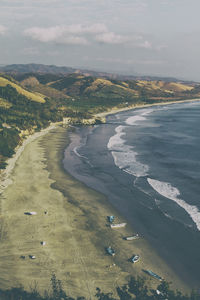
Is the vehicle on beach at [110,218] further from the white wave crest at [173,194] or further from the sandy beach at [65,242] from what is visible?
the white wave crest at [173,194]

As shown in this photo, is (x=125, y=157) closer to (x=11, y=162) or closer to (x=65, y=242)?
(x=11, y=162)

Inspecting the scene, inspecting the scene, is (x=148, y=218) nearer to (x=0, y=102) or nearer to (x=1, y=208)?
(x=1, y=208)

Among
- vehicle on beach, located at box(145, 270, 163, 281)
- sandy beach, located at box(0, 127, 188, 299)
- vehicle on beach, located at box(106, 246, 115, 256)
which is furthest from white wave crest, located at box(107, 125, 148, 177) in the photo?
vehicle on beach, located at box(145, 270, 163, 281)

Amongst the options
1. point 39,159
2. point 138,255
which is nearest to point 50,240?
point 138,255

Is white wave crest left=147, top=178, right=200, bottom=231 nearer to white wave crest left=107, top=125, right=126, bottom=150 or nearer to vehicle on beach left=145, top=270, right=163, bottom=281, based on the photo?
vehicle on beach left=145, top=270, right=163, bottom=281

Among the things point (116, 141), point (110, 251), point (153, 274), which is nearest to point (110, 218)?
point (110, 251)

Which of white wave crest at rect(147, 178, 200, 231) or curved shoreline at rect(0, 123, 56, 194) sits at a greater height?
white wave crest at rect(147, 178, 200, 231)
